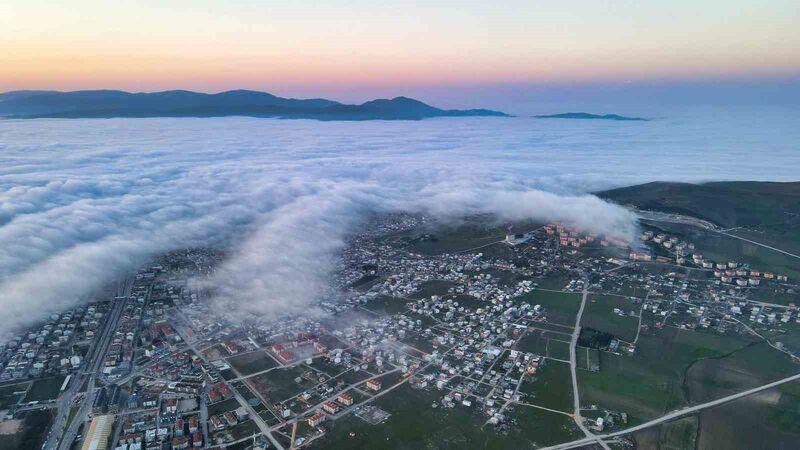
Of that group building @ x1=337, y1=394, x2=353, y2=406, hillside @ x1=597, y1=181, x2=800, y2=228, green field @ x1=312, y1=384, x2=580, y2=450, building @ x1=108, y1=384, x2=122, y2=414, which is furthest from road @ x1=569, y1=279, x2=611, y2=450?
hillside @ x1=597, y1=181, x2=800, y2=228

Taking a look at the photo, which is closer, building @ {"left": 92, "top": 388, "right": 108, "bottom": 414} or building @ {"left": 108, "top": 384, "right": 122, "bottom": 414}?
building @ {"left": 92, "top": 388, "right": 108, "bottom": 414}

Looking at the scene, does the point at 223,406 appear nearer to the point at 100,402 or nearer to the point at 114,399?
the point at 114,399

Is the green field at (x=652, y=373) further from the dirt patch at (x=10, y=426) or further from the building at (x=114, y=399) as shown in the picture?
the dirt patch at (x=10, y=426)

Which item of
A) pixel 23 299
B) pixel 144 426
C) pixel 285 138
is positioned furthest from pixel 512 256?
pixel 285 138

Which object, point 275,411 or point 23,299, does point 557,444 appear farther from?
point 23,299

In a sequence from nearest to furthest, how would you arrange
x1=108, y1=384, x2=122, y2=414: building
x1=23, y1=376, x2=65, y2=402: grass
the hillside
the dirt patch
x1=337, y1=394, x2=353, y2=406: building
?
the dirt patch
x1=108, y1=384, x2=122, y2=414: building
x1=337, y1=394, x2=353, y2=406: building
x1=23, y1=376, x2=65, y2=402: grass
the hillside

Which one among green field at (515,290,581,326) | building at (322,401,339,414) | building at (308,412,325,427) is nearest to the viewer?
building at (308,412,325,427)

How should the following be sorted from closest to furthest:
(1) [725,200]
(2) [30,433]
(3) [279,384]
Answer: (2) [30,433], (3) [279,384], (1) [725,200]

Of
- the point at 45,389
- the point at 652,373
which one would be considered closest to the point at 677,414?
the point at 652,373

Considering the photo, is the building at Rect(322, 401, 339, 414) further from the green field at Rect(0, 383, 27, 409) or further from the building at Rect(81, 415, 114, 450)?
the green field at Rect(0, 383, 27, 409)
